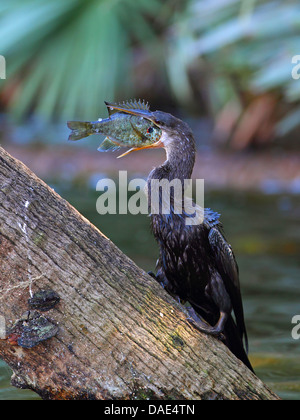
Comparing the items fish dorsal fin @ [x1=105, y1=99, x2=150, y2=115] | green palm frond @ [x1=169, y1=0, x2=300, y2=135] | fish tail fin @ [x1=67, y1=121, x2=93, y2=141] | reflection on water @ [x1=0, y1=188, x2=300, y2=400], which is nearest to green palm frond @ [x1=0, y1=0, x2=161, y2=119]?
green palm frond @ [x1=169, y1=0, x2=300, y2=135]

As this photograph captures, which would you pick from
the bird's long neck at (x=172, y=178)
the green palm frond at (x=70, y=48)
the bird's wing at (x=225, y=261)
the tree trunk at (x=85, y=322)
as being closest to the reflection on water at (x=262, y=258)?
the bird's wing at (x=225, y=261)

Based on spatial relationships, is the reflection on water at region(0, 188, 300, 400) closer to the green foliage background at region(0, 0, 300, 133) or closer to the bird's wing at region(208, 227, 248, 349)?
the bird's wing at region(208, 227, 248, 349)

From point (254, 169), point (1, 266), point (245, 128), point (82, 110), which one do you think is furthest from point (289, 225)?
Result: point (1, 266)

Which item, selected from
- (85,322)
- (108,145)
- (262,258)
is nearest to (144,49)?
(262,258)

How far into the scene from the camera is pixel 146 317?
2.46 metres

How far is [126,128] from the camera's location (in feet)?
9.07

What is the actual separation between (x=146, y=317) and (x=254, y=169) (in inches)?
202

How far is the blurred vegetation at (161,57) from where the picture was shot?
7.56 metres

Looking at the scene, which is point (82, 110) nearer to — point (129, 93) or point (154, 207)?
point (129, 93)

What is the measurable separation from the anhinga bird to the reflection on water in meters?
0.71

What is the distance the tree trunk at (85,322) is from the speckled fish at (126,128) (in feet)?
1.24

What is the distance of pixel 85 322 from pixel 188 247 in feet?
2.10

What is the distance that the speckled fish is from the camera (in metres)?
2.75

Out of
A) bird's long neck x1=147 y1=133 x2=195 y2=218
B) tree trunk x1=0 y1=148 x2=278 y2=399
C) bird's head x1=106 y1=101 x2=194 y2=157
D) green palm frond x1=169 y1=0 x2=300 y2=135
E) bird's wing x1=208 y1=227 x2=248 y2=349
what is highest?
green palm frond x1=169 y1=0 x2=300 y2=135
